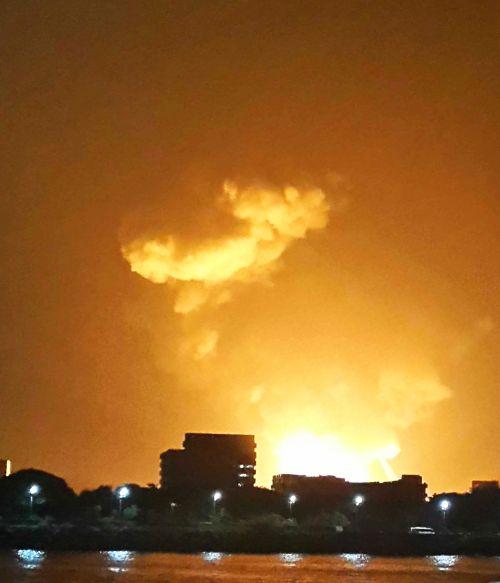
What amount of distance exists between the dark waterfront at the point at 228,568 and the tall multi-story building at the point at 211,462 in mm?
57480

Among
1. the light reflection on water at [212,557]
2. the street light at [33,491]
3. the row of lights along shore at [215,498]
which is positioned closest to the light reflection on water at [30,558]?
the light reflection on water at [212,557]

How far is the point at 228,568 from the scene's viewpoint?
7675cm

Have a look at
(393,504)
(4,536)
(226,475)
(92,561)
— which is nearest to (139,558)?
(92,561)

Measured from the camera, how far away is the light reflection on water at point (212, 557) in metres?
84.5

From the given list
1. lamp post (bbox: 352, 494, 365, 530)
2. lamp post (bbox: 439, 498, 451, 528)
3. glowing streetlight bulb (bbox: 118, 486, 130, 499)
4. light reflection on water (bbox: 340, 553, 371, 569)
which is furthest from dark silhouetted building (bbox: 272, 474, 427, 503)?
light reflection on water (bbox: 340, 553, 371, 569)

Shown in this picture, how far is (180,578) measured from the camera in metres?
67.4

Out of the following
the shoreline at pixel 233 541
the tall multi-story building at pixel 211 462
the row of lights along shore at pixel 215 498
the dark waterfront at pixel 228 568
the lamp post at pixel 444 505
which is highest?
the tall multi-story building at pixel 211 462

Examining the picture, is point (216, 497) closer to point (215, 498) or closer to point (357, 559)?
point (215, 498)

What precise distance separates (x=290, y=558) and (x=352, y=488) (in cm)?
5045

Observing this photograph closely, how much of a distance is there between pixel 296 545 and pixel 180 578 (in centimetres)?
3478

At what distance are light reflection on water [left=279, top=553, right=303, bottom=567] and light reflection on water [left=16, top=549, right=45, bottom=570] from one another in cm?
1645

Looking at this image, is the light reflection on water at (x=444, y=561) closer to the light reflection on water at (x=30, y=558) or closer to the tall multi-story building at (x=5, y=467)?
the light reflection on water at (x=30, y=558)

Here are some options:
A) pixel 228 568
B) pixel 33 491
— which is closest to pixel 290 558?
pixel 228 568

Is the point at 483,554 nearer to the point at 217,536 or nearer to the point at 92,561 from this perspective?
the point at 217,536
